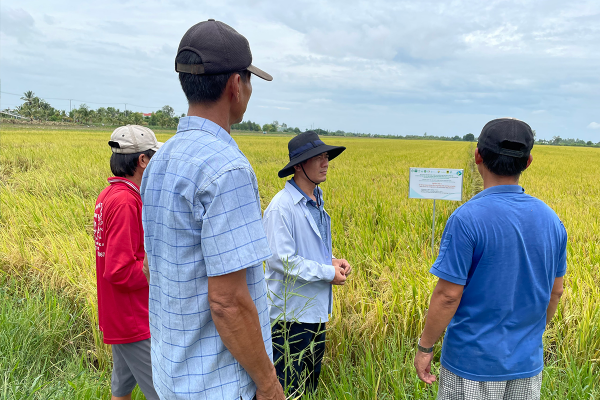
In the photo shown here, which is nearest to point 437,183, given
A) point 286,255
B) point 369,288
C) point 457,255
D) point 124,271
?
point 369,288

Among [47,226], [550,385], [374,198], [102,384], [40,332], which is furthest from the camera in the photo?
[374,198]

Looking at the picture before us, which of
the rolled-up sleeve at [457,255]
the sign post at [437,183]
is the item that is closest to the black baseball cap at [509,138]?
the rolled-up sleeve at [457,255]

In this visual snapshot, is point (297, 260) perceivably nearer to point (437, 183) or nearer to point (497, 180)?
point (497, 180)

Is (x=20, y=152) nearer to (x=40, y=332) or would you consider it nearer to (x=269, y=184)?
(x=269, y=184)

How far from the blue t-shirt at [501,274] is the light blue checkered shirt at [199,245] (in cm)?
81

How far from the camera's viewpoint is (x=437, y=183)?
4266 mm

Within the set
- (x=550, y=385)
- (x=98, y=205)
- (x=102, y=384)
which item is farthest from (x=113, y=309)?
(x=550, y=385)

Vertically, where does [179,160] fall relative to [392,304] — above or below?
above

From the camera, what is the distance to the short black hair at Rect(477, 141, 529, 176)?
56.1 inches

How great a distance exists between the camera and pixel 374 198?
6980 millimetres

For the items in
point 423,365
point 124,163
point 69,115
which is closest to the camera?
point 423,365

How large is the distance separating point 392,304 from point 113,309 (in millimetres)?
1878

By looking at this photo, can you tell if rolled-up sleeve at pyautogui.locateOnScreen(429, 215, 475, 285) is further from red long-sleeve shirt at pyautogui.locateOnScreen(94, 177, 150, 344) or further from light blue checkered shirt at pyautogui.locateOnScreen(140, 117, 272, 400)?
red long-sleeve shirt at pyautogui.locateOnScreen(94, 177, 150, 344)

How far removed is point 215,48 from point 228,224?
1.75 ft
